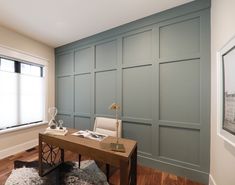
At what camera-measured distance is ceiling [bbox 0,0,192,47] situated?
6.59ft

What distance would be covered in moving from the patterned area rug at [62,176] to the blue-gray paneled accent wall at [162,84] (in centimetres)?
86

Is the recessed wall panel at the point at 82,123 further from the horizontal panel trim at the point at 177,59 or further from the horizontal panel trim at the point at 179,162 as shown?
the horizontal panel trim at the point at 177,59

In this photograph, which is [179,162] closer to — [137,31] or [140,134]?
[140,134]

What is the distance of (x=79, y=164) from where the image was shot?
7.28 ft

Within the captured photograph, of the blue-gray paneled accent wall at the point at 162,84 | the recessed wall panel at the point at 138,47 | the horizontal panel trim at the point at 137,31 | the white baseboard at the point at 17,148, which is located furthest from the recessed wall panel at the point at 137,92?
the white baseboard at the point at 17,148

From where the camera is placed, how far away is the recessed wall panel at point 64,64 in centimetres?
346

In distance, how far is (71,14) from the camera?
2.27 metres

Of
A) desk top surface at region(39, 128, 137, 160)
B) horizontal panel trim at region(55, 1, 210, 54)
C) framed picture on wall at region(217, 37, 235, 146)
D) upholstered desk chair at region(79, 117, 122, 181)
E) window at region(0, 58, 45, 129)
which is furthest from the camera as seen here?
window at region(0, 58, 45, 129)

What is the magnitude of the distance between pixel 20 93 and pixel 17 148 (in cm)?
→ 122

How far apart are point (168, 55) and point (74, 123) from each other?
266 cm

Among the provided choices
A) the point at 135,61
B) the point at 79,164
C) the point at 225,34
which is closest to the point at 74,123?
the point at 79,164

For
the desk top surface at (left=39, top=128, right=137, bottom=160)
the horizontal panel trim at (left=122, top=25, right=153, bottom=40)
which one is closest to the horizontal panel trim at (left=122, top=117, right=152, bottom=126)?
the desk top surface at (left=39, top=128, right=137, bottom=160)

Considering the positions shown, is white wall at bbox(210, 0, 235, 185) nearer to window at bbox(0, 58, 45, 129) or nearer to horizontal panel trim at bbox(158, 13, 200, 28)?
horizontal panel trim at bbox(158, 13, 200, 28)

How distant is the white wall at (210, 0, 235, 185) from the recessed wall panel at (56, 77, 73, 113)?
2981mm
